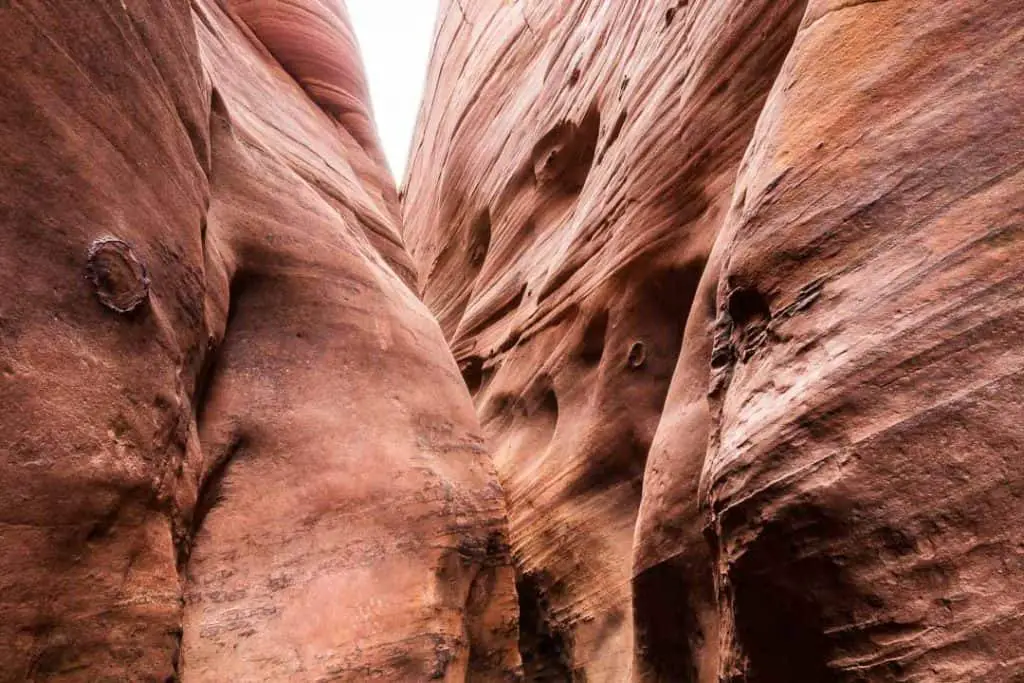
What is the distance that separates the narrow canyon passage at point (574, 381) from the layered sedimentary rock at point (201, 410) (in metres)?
0.01

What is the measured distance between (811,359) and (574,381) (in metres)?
3.09

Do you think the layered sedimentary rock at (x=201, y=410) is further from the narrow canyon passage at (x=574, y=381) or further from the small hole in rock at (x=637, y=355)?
the small hole in rock at (x=637, y=355)

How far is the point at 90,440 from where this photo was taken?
7.76 feet

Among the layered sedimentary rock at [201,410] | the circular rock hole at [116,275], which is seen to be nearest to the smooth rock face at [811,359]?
the layered sedimentary rock at [201,410]

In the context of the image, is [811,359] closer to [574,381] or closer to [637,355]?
[637,355]

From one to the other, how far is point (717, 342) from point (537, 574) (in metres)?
2.78

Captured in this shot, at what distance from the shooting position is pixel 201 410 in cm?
330

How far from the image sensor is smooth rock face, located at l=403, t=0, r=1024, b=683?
5.98ft

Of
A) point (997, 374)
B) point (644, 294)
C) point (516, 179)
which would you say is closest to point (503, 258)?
point (516, 179)

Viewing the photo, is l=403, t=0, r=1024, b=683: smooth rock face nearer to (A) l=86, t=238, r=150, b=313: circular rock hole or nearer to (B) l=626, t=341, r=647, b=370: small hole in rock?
(B) l=626, t=341, r=647, b=370: small hole in rock

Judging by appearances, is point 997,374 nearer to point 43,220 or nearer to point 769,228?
point 769,228

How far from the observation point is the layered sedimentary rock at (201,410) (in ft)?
7.54

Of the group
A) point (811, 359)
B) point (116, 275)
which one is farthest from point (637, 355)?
point (116, 275)

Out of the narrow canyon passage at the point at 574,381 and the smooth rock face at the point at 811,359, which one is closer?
the smooth rock face at the point at 811,359
